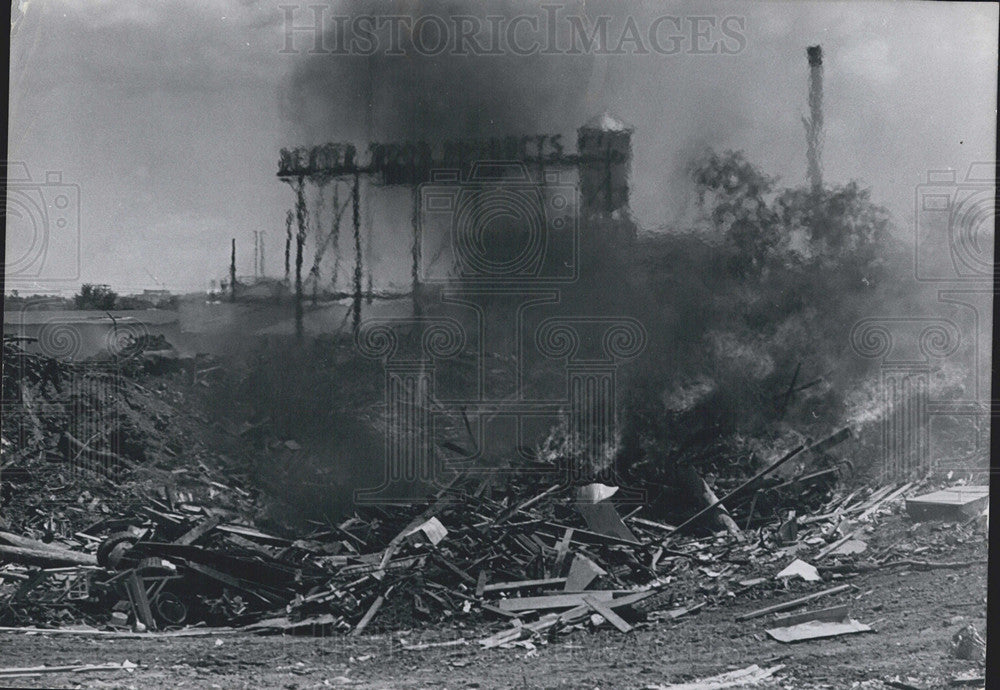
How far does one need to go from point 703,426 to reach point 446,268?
4.67ft

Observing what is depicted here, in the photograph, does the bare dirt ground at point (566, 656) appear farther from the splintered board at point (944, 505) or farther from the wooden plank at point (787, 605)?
the splintered board at point (944, 505)

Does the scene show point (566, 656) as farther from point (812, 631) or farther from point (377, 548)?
point (812, 631)

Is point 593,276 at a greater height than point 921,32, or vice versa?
point 921,32

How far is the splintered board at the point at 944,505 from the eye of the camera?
4219 mm

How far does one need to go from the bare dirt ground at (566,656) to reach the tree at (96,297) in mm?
1555

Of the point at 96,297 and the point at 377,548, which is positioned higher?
the point at 96,297

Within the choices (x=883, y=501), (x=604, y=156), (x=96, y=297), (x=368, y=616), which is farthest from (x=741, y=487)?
(x=96, y=297)

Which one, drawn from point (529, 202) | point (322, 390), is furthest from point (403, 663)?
point (529, 202)

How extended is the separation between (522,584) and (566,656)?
39 cm

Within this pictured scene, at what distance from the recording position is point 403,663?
13.5ft

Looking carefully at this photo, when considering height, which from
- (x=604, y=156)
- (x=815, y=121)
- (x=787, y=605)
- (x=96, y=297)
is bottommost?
(x=787, y=605)

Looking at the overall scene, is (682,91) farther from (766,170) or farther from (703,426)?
(703,426)

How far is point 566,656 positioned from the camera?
411 centimetres

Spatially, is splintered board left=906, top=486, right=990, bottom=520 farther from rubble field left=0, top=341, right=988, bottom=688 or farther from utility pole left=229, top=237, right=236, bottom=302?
utility pole left=229, top=237, right=236, bottom=302
